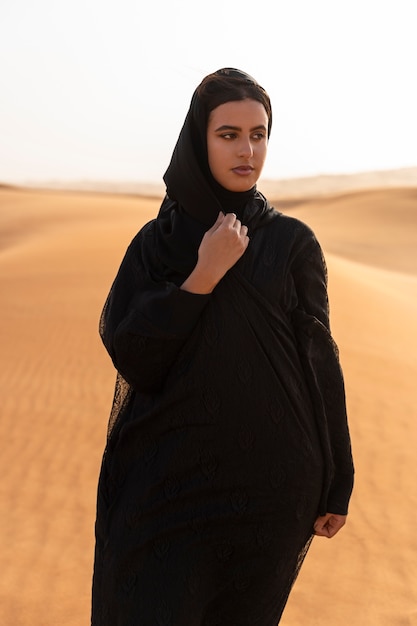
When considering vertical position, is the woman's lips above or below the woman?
above

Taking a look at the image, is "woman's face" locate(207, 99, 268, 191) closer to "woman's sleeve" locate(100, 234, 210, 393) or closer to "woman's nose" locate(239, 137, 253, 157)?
"woman's nose" locate(239, 137, 253, 157)

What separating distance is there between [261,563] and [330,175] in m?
110

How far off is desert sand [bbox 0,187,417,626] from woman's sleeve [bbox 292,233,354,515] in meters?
2.96

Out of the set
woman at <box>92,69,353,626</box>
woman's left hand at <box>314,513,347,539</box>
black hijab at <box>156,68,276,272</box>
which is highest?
black hijab at <box>156,68,276,272</box>

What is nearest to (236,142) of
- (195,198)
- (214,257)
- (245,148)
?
(245,148)

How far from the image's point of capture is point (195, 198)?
2719mm

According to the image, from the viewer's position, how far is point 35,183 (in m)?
139

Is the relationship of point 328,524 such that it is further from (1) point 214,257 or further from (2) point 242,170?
(2) point 242,170

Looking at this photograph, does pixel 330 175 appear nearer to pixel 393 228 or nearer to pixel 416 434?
pixel 393 228

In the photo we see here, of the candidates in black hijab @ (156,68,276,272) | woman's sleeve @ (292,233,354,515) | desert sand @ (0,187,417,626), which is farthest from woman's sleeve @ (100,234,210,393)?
desert sand @ (0,187,417,626)

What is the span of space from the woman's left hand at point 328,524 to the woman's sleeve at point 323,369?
0.02m

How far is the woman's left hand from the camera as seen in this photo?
2.84 metres

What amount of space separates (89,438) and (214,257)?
6.26m

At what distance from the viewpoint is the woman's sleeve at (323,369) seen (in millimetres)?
2771
